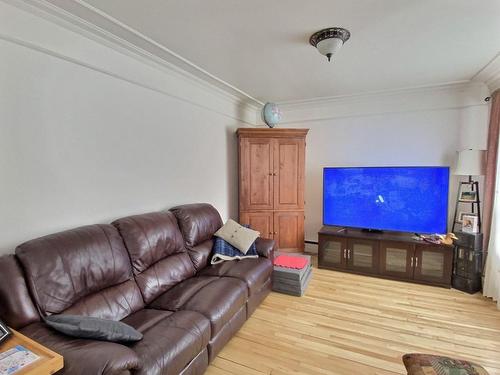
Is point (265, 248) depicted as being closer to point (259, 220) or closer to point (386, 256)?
point (259, 220)

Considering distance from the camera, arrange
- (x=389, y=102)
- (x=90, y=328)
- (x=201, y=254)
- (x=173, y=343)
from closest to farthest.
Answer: (x=90, y=328) → (x=173, y=343) → (x=201, y=254) → (x=389, y=102)

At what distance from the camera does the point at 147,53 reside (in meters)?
2.38

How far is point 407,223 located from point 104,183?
3.45 metres

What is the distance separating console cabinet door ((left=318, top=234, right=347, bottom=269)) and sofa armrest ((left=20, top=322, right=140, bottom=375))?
9.41ft

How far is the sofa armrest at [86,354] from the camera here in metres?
1.09

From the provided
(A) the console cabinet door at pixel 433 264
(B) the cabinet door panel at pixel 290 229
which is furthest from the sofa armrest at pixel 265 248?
(A) the console cabinet door at pixel 433 264

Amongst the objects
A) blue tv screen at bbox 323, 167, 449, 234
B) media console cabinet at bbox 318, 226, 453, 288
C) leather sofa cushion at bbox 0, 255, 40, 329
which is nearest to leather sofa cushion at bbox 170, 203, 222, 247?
leather sofa cushion at bbox 0, 255, 40, 329

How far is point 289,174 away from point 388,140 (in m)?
1.50

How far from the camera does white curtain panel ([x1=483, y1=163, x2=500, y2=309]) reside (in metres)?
2.71

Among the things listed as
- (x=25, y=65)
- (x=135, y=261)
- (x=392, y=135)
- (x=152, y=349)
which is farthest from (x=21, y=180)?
(x=392, y=135)

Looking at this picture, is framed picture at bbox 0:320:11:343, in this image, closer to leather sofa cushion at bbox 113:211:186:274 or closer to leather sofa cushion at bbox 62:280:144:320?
leather sofa cushion at bbox 62:280:144:320

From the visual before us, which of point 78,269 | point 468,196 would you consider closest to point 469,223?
point 468,196

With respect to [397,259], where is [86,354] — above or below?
above

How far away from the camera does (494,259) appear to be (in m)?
2.75
